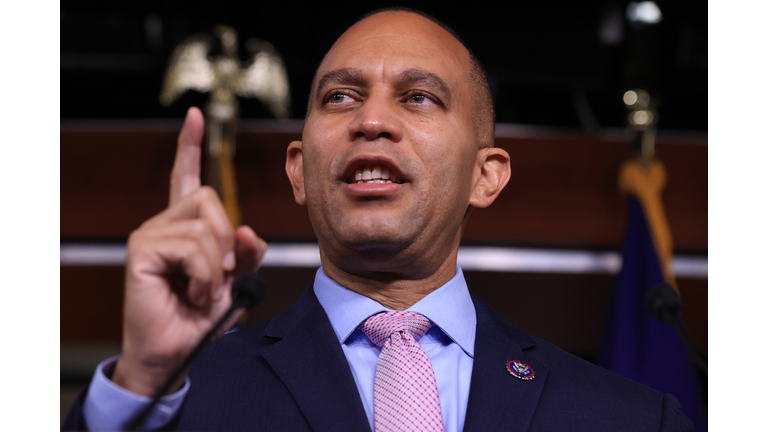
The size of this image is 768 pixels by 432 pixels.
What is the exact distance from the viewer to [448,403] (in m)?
0.79

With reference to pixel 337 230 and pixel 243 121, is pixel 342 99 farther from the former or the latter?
pixel 243 121

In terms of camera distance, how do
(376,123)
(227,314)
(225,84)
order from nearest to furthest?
(227,314)
(376,123)
(225,84)

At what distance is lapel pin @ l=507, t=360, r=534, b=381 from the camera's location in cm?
80

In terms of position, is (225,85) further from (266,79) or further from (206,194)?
(206,194)

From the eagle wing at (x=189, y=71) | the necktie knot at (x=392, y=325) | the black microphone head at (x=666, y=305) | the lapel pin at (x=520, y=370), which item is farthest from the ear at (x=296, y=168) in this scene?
the eagle wing at (x=189, y=71)

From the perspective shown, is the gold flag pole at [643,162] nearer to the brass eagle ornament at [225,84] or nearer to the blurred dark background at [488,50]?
the blurred dark background at [488,50]

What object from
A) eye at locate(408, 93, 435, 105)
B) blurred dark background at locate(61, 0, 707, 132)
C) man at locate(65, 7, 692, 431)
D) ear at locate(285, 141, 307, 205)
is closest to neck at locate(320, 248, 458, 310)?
man at locate(65, 7, 692, 431)

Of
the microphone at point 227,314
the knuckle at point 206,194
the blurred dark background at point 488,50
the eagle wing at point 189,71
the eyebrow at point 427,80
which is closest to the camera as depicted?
the microphone at point 227,314

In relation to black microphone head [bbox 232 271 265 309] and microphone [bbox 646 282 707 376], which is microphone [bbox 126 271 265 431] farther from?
microphone [bbox 646 282 707 376]

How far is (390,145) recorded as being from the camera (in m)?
0.80

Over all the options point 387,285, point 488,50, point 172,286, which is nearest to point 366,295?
point 387,285

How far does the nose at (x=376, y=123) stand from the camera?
80 cm

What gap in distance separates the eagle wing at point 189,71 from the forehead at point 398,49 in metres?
0.74

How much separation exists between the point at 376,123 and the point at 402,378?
0.30 m
